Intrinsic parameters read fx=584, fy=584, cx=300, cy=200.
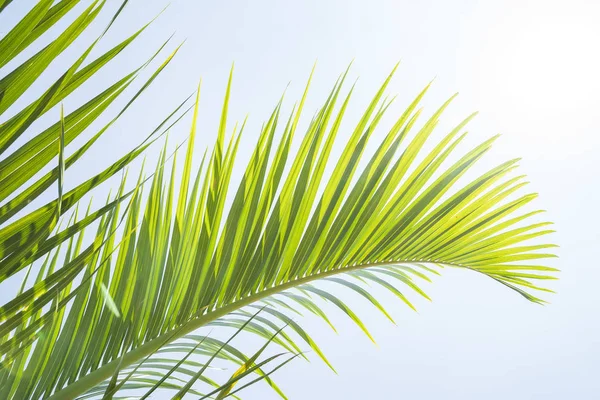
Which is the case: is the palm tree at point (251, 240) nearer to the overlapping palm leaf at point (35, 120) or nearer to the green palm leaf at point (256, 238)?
the green palm leaf at point (256, 238)

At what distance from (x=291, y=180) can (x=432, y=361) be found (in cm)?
952

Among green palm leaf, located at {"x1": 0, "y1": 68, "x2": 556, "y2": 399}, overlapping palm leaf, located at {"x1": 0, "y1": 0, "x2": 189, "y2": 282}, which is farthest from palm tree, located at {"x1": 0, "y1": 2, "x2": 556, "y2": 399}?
overlapping palm leaf, located at {"x1": 0, "y1": 0, "x2": 189, "y2": 282}

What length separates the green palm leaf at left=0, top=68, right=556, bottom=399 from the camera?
30.9 inches

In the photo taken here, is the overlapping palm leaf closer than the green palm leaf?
Yes

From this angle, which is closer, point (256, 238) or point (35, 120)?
point (35, 120)

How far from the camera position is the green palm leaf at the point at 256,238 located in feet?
2.57

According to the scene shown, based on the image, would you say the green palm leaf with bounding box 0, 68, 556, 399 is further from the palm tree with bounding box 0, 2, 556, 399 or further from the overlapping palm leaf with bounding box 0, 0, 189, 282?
the overlapping palm leaf with bounding box 0, 0, 189, 282

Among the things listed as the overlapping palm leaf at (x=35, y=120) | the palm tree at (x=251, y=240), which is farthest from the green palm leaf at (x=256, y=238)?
the overlapping palm leaf at (x=35, y=120)

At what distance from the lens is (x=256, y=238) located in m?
0.87

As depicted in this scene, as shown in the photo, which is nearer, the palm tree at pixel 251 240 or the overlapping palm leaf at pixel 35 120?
the overlapping palm leaf at pixel 35 120

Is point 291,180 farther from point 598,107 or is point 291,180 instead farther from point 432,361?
point 432,361

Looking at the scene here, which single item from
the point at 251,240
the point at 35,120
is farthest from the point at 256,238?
the point at 35,120

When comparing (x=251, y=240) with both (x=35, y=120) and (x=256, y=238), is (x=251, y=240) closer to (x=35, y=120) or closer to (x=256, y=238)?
(x=256, y=238)

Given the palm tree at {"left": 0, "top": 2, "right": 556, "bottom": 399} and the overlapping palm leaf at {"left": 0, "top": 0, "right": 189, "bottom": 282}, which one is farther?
the palm tree at {"left": 0, "top": 2, "right": 556, "bottom": 399}
